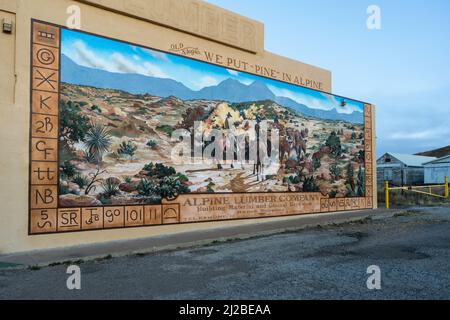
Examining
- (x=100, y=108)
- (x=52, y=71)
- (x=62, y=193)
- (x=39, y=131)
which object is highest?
(x=52, y=71)

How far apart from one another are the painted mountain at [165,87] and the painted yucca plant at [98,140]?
3.78 ft

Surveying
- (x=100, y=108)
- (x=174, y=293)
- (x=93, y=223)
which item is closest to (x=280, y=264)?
(x=174, y=293)

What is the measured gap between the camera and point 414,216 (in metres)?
15.6

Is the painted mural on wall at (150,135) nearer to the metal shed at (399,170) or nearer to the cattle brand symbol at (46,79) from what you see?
the cattle brand symbol at (46,79)

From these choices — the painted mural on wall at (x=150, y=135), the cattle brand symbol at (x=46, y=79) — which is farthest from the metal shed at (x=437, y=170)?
the cattle brand symbol at (x=46, y=79)

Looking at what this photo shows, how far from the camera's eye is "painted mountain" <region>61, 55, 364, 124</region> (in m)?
10.7

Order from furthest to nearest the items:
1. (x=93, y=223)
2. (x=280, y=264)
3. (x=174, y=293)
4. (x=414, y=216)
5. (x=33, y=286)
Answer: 1. (x=414, y=216)
2. (x=93, y=223)
3. (x=280, y=264)
4. (x=33, y=286)
5. (x=174, y=293)

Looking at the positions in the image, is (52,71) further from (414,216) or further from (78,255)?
(414,216)

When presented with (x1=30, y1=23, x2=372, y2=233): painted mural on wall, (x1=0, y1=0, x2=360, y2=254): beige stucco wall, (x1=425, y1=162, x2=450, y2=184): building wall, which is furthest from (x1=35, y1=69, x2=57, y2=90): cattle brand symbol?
(x1=425, y1=162, x2=450, y2=184): building wall

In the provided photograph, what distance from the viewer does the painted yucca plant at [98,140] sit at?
10.7 meters

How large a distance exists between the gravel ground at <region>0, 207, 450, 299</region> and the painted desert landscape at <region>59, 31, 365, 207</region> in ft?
8.51

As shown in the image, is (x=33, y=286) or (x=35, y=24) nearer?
(x=33, y=286)

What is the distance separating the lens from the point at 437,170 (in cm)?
4084

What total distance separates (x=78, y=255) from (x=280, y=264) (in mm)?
4360
